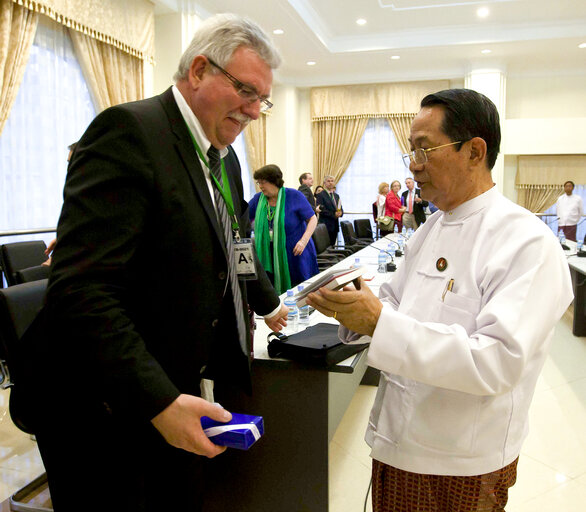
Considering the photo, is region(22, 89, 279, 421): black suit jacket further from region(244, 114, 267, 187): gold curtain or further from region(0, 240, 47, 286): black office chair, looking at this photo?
region(244, 114, 267, 187): gold curtain

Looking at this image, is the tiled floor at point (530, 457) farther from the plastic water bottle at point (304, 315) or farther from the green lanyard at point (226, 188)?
the green lanyard at point (226, 188)

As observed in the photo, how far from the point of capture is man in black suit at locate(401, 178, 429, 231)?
7968 mm

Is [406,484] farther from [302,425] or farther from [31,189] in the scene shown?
[31,189]

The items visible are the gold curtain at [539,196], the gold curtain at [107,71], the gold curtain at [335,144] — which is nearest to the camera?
the gold curtain at [107,71]

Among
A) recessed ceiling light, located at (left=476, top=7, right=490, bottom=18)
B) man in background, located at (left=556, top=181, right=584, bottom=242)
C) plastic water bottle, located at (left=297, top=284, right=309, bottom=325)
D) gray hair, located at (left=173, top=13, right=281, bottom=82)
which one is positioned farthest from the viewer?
man in background, located at (left=556, top=181, right=584, bottom=242)

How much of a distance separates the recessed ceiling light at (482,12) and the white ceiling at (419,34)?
0.19 ft

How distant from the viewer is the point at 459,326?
993 millimetres

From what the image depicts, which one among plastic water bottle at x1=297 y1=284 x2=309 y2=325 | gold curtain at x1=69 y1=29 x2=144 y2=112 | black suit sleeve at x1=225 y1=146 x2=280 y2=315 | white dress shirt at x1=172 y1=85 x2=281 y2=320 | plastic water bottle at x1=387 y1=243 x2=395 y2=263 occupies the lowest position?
plastic water bottle at x1=387 y1=243 x2=395 y2=263

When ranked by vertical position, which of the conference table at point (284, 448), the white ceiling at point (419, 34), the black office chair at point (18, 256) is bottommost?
the conference table at point (284, 448)

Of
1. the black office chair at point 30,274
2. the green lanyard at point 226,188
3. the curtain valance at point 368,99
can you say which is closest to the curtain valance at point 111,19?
Result: the black office chair at point 30,274

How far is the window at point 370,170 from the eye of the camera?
35.6ft

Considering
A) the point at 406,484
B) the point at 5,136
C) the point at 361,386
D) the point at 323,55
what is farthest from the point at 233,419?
the point at 323,55

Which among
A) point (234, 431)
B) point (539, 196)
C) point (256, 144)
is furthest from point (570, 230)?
point (234, 431)

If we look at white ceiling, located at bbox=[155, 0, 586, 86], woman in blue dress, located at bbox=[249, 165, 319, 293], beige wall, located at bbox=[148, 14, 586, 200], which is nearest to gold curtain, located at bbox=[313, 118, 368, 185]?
beige wall, located at bbox=[148, 14, 586, 200]
